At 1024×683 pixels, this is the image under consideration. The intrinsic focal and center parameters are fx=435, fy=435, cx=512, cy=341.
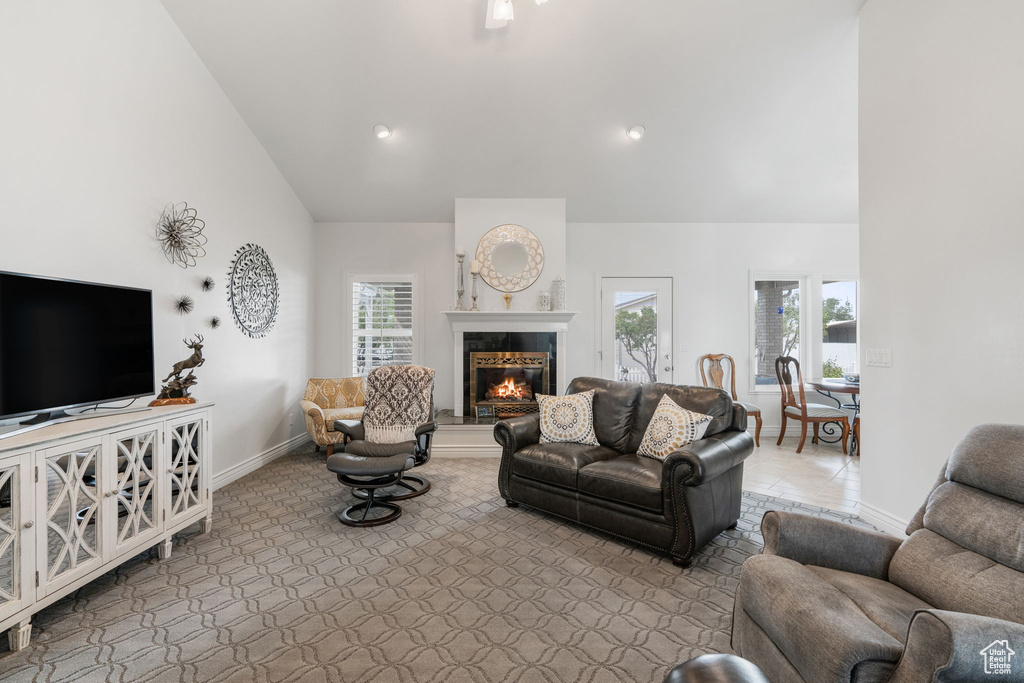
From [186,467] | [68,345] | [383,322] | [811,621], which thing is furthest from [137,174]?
[811,621]

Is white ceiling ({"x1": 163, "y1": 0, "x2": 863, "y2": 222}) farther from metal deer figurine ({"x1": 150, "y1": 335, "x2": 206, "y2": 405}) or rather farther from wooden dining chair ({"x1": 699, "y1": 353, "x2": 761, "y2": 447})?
metal deer figurine ({"x1": 150, "y1": 335, "x2": 206, "y2": 405})

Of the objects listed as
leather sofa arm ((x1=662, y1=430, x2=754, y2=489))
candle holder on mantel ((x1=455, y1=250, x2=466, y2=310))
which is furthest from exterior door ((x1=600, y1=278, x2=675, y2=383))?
leather sofa arm ((x1=662, y1=430, x2=754, y2=489))

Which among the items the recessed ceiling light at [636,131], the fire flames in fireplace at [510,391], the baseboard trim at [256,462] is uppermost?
the recessed ceiling light at [636,131]

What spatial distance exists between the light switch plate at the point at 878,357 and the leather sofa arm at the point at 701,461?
1.14 meters

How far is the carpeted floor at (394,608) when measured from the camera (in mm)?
1694

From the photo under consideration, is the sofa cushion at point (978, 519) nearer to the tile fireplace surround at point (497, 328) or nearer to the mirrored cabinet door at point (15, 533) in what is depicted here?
the mirrored cabinet door at point (15, 533)

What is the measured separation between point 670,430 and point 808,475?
7.31 ft

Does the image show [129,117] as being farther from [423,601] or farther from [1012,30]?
[1012,30]

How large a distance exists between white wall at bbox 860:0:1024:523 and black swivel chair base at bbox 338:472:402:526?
131 inches

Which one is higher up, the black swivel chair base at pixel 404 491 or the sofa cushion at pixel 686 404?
the sofa cushion at pixel 686 404

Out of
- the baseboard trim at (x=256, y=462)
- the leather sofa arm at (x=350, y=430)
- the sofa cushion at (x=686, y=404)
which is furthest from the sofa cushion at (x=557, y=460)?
A: the baseboard trim at (x=256, y=462)

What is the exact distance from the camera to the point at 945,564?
4.55 ft

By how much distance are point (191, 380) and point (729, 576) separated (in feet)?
11.3

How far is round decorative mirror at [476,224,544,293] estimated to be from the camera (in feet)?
17.3
